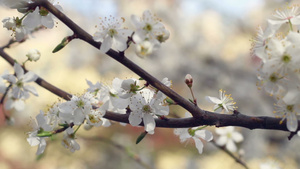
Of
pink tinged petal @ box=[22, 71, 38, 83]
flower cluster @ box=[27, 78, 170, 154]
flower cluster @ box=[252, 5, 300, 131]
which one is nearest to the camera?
flower cluster @ box=[252, 5, 300, 131]

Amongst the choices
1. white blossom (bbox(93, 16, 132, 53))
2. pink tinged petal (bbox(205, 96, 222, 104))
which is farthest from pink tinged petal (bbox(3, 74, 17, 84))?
pink tinged petal (bbox(205, 96, 222, 104))

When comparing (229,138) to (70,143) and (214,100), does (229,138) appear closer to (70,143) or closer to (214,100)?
(214,100)

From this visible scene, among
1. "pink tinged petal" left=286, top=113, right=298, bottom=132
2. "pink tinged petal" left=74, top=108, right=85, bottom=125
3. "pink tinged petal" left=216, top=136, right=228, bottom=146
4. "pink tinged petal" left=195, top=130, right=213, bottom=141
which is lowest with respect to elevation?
"pink tinged petal" left=74, top=108, right=85, bottom=125

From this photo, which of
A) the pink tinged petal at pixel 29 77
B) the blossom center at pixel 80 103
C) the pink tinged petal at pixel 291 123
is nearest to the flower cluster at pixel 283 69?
the pink tinged petal at pixel 291 123

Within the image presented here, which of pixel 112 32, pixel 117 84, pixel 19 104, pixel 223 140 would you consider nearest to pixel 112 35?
pixel 112 32

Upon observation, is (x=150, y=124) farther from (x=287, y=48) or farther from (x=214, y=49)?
(x=214, y=49)

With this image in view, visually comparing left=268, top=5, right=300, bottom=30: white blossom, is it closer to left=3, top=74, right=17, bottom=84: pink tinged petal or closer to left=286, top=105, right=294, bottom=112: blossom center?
left=286, top=105, right=294, bottom=112: blossom center
